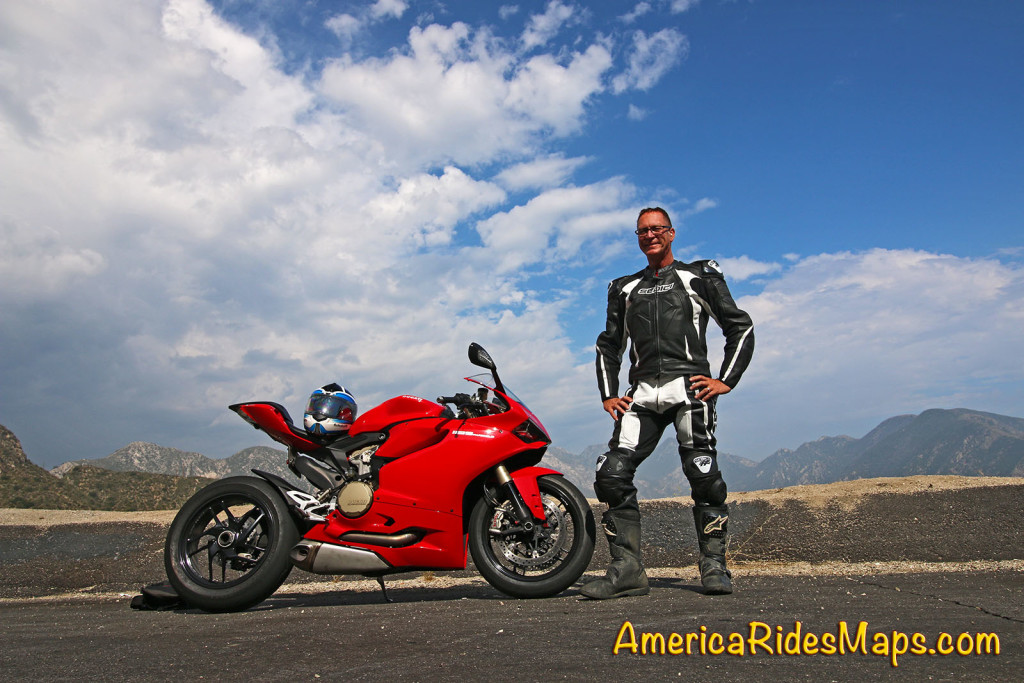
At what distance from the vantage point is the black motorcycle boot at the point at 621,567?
3977mm

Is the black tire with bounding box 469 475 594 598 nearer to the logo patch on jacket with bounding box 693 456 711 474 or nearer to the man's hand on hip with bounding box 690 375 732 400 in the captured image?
the logo patch on jacket with bounding box 693 456 711 474

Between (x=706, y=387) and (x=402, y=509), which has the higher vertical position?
(x=706, y=387)

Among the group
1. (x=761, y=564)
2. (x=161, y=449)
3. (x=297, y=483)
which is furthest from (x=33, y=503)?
(x=161, y=449)

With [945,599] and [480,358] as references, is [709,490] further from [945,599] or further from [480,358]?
[480,358]

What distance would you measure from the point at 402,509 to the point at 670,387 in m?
1.97

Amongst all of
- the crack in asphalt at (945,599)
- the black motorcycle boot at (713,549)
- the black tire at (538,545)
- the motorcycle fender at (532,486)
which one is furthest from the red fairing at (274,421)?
the crack in asphalt at (945,599)

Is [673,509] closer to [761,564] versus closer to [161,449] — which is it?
[761,564]

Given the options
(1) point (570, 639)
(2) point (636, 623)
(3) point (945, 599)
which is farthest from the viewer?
Result: (3) point (945, 599)

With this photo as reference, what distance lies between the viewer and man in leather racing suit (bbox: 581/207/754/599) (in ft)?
14.3

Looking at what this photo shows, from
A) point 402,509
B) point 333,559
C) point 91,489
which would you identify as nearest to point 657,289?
point 402,509

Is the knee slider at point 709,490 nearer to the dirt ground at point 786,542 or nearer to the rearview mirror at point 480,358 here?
the dirt ground at point 786,542

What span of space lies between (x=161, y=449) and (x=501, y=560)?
310 feet

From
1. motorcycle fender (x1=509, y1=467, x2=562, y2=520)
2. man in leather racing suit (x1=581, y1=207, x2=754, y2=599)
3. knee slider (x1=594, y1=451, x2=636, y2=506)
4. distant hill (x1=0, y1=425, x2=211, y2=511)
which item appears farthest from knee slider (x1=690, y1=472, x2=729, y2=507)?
distant hill (x1=0, y1=425, x2=211, y2=511)

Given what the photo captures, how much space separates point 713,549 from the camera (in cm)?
422
